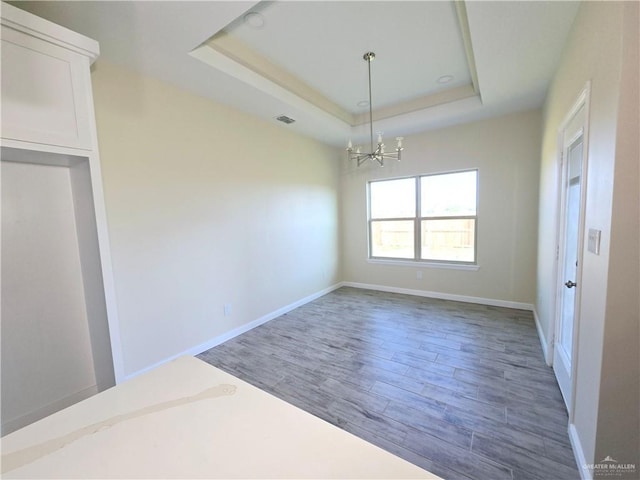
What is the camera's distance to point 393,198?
487cm

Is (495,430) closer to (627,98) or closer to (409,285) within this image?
(627,98)

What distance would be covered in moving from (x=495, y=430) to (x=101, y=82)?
3.92 m

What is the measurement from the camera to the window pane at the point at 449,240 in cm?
421

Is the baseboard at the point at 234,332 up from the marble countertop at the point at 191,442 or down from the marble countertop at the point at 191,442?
down

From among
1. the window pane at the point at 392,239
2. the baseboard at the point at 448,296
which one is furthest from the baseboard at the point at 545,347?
the window pane at the point at 392,239

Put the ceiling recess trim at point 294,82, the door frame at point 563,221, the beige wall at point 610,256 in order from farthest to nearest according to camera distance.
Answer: the ceiling recess trim at point 294,82 → the door frame at point 563,221 → the beige wall at point 610,256

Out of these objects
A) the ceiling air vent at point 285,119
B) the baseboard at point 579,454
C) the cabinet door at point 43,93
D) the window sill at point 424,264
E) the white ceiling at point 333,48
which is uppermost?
the white ceiling at point 333,48

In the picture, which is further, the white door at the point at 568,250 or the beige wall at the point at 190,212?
the beige wall at the point at 190,212

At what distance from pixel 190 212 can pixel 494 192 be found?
410 centimetres

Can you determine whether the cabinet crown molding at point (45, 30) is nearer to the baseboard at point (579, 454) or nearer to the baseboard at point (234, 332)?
the baseboard at point (234, 332)

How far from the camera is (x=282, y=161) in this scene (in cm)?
399

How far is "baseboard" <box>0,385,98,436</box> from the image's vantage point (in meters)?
1.81

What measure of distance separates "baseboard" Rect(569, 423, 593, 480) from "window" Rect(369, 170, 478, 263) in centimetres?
283

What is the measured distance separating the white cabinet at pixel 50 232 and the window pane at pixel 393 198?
4.15m
